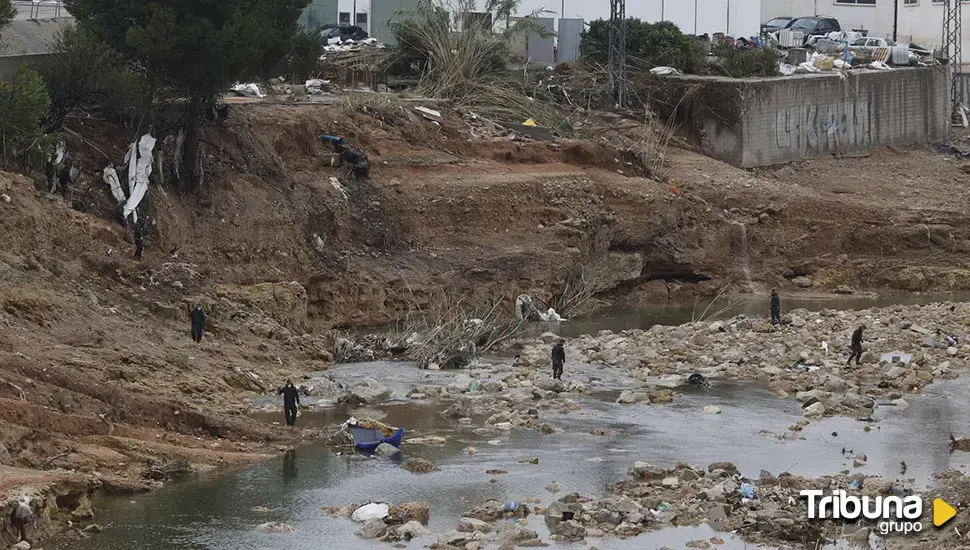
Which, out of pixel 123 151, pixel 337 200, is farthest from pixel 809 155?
pixel 123 151

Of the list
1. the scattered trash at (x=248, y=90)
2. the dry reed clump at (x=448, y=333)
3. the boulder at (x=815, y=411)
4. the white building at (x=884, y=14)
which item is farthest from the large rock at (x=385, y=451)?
the white building at (x=884, y=14)

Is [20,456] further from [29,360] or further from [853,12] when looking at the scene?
[853,12]

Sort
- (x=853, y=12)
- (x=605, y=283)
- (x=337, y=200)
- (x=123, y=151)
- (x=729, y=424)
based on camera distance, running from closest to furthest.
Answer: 1. (x=729, y=424)
2. (x=123, y=151)
3. (x=337, y=200)
4. (x=605, y=283)
5. (x=853, y=12)

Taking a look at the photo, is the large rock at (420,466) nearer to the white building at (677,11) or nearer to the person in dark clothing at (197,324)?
the person in dark clothing at (197,324)

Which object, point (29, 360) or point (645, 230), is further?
point (645, 230)

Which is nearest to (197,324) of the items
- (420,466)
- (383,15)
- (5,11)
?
(420,466)

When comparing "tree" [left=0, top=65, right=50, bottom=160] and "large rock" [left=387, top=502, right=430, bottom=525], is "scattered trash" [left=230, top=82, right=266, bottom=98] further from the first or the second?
"large rock" [left=387, top=502, right=430, bottom=525]

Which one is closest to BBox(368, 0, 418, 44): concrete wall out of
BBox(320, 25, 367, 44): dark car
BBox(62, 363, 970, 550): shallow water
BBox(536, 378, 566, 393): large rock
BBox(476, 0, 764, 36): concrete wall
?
BBox(320, 25, 367, 44): dark car

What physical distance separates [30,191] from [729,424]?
1329 centimetres

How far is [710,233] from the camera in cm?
4019

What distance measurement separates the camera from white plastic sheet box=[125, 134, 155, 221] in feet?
99.6

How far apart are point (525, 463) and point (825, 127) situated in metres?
30.0

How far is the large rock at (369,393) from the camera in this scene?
25062 millimetres

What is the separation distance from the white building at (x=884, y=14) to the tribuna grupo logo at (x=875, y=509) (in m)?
44.6
